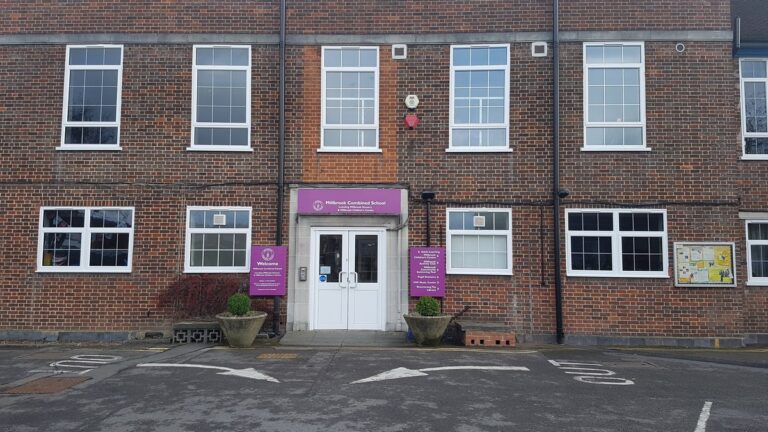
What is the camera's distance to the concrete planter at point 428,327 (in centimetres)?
1005

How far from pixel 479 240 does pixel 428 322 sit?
2221 millimetres

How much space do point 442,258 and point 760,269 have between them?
22.5 ft

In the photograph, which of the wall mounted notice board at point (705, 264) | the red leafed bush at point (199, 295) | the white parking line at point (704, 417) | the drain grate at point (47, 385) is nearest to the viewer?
the white parking line at point (704, 417)

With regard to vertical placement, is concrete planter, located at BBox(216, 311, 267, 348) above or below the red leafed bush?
below

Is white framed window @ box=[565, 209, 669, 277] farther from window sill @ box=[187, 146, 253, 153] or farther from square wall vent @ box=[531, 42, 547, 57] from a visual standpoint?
window sill @ box=[187, 146, 253, 153]

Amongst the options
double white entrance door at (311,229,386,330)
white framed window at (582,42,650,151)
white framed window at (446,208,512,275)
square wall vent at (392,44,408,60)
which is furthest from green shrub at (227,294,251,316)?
white framed window at (582,42,650,151)

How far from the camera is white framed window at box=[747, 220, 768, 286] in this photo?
11.7 metres

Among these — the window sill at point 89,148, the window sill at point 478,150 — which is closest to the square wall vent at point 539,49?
the window sill at point 478,150

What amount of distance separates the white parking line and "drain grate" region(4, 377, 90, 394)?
734 centimetres

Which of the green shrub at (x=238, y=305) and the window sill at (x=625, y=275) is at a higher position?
the window sill at (x=625, y=275)

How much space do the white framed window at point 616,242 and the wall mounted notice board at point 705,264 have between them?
31cm

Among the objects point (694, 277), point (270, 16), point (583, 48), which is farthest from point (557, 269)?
point (270, 16)

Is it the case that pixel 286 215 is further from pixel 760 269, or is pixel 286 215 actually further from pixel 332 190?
pixel 760 269

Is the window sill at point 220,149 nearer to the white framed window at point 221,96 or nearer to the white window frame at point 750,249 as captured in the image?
the white framed window at point 221,96
